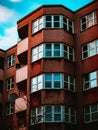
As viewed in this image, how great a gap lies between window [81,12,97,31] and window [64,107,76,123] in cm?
816

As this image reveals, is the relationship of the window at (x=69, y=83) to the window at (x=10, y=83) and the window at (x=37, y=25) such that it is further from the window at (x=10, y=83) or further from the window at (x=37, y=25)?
the window at (x=10, y=83)

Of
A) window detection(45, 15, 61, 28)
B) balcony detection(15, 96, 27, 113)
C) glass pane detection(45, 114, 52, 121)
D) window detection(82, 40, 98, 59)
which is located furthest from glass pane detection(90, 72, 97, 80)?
balcony detection(15, 96, 27, 113)

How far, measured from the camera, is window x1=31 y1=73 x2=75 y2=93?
100ft

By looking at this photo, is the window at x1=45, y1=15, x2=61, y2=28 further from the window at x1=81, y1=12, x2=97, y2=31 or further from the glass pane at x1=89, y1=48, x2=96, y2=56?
the glass pane at x1=89, y1=48, x2=96, y2=56

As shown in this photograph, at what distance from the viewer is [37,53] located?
32500mm

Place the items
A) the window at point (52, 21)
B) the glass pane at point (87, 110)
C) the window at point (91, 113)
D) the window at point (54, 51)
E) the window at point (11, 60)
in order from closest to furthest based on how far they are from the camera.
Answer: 1. the window at point (91, 113)
2. the glass pane at point (87, 110)
3. the window at point (54, 51)
4. the window at point (52, 21)
5. the window at point (11, 60)

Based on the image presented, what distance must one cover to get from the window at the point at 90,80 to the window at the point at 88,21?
4957mm

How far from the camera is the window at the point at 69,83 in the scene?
3095 cm

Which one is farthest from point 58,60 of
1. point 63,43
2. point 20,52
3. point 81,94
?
point 20,52

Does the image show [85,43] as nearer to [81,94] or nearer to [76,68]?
[76,68]

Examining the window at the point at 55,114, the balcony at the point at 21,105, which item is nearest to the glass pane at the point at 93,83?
the window at the point at 55,114

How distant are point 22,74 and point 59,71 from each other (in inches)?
202

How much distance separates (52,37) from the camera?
32062 mm

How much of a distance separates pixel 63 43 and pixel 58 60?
72.3 inches
